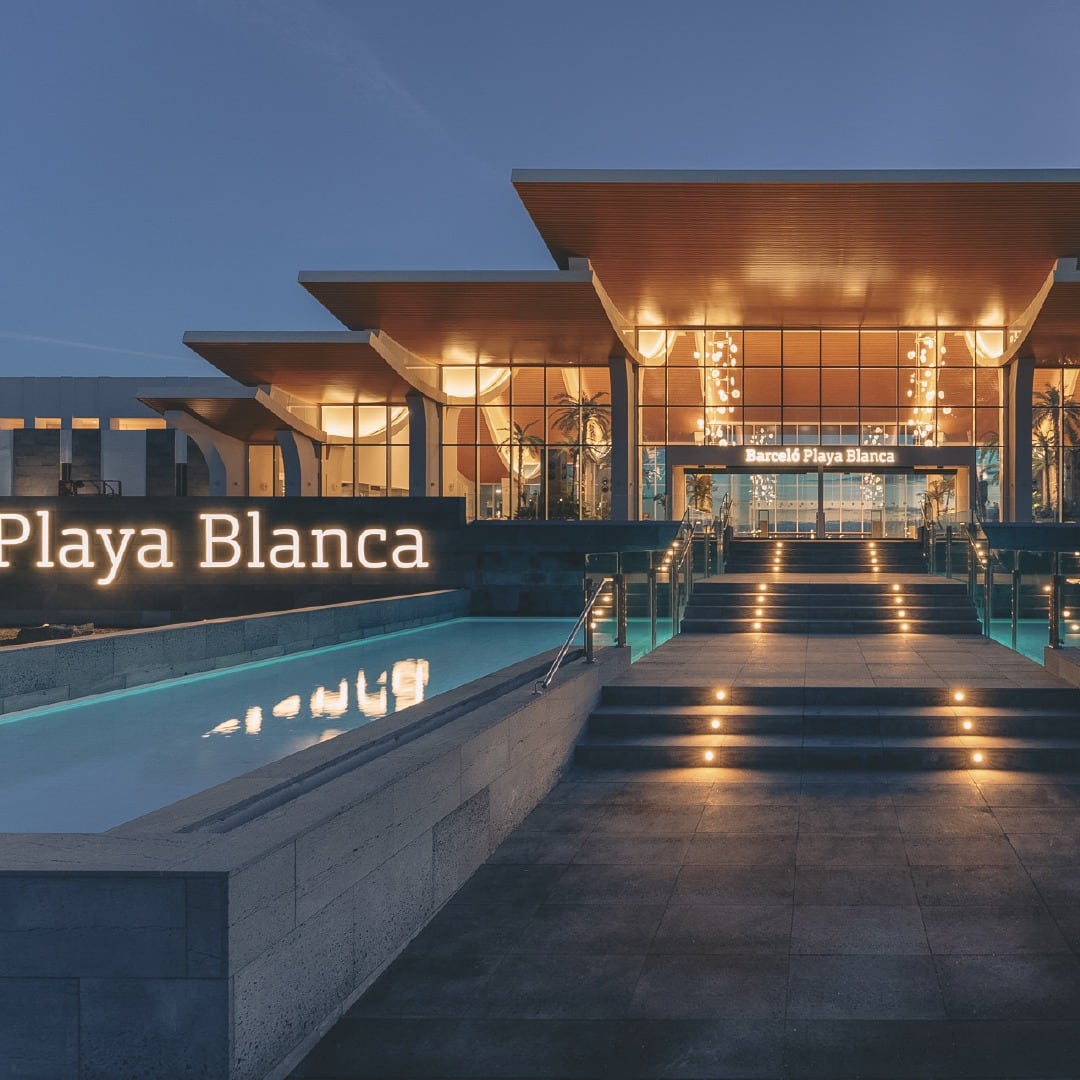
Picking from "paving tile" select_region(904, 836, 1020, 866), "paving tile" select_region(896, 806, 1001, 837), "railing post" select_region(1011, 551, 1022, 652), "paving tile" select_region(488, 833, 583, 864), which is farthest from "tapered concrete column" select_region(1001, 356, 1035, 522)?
"paving tile" select_region(488, 833, 583, 864)

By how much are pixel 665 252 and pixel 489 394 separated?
9.44 metres

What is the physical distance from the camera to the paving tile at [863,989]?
180 inches

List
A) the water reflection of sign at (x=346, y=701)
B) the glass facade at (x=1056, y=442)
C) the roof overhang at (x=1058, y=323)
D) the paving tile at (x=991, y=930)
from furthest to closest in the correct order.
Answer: the glass facade at (x=1056, y=442) → the roof overhang at (x=1058, y=323) → the water reflection of sign at (x=346, y=701) → the paving tile at (x=991, y=930)

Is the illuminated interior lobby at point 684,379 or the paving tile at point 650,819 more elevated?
the illuminated interior lobby at point 684,379

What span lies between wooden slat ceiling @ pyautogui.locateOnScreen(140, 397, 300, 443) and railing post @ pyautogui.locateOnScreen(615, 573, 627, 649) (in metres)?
26.2

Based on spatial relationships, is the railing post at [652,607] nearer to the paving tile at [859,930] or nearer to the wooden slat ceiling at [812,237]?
the paving tile at [859,930]

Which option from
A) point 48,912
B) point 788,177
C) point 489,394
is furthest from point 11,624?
point 48,912

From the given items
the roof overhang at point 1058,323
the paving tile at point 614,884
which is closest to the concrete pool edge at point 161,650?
the paving tile at point 614,884

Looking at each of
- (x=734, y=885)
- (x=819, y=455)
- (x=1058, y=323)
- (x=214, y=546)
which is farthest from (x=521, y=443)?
(x=734, y=885)

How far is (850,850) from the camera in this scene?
23.0ft

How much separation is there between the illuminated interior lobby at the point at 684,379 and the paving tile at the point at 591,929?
80.9 feet

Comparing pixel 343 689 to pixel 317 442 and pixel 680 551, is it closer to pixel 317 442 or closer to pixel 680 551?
pixel 680 551

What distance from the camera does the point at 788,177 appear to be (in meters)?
27.0

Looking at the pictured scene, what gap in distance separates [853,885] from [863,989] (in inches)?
59.6
